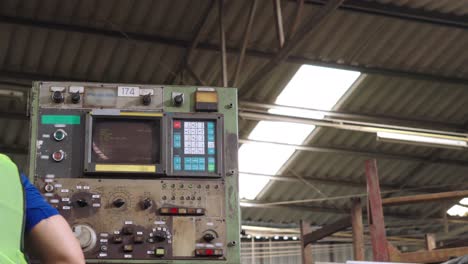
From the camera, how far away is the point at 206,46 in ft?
33.6

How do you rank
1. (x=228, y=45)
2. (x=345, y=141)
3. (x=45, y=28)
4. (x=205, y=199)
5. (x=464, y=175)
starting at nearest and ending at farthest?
(x=205, y=199)
(x=45, y=28)
(x=228, y=45)
(x=345, y=141)
(x=464, y=175)

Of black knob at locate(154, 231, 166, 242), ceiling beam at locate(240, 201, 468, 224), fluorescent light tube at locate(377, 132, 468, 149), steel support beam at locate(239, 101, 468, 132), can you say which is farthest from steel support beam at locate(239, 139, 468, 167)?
black knob at locate(154, 231, 166, 242)

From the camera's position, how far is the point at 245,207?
15039 millimetres

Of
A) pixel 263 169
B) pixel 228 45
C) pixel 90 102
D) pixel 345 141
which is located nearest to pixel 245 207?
pixel 263 169

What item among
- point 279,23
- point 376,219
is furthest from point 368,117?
point 376,219

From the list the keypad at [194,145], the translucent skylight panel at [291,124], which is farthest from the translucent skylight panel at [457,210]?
the keypad at [194,145]

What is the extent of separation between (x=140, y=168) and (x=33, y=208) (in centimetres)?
165

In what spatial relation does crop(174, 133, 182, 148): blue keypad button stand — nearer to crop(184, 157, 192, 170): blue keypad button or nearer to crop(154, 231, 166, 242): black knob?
crop(184, 157, 192, 170): blue keypad button

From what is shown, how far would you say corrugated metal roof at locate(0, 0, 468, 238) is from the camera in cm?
966

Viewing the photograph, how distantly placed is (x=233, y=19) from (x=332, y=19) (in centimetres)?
136

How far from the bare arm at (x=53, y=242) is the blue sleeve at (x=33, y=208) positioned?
0.01 m

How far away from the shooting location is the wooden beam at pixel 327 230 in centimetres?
639

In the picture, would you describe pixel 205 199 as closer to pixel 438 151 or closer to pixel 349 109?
pixel 349 109

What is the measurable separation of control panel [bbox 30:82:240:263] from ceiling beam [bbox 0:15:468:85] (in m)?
5.94
